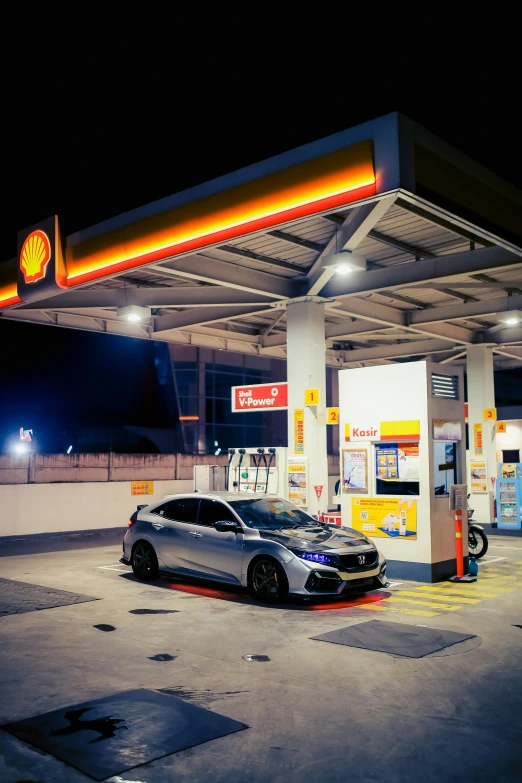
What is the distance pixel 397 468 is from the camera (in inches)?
497

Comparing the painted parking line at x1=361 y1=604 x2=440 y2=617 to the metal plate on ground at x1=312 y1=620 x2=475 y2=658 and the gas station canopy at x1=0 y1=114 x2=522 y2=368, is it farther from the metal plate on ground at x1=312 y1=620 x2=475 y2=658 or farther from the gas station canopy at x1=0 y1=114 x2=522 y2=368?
the gas station canopy at x1=0 y1=114 x2=522 y2=368

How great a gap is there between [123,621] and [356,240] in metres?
7.09

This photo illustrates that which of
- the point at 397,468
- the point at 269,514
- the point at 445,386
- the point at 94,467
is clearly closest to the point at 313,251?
the point at 445,386

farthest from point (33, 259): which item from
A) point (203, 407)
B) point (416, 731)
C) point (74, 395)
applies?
point (74, 395)

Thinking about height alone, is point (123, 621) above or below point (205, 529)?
below

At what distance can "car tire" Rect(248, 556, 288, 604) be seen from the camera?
9.91 m

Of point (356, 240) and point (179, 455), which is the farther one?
point (179, 455)

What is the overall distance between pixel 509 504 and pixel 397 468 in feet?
32.6

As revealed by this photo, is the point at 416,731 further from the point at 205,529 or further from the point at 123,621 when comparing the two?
the point at 205,529

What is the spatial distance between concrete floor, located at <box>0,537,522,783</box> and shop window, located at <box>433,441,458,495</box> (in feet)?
6.86

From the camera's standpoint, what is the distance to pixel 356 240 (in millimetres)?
12086

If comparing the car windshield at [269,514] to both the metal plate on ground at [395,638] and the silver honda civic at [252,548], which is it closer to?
the silver honda civic at [252,548]

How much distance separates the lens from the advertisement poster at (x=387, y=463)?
12.7 m

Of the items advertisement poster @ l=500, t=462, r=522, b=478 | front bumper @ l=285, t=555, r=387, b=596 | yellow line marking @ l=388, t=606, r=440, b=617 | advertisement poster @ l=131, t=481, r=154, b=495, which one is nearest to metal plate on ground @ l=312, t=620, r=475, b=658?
yellow line marking @ l=388, t=606, r=440, b=617
